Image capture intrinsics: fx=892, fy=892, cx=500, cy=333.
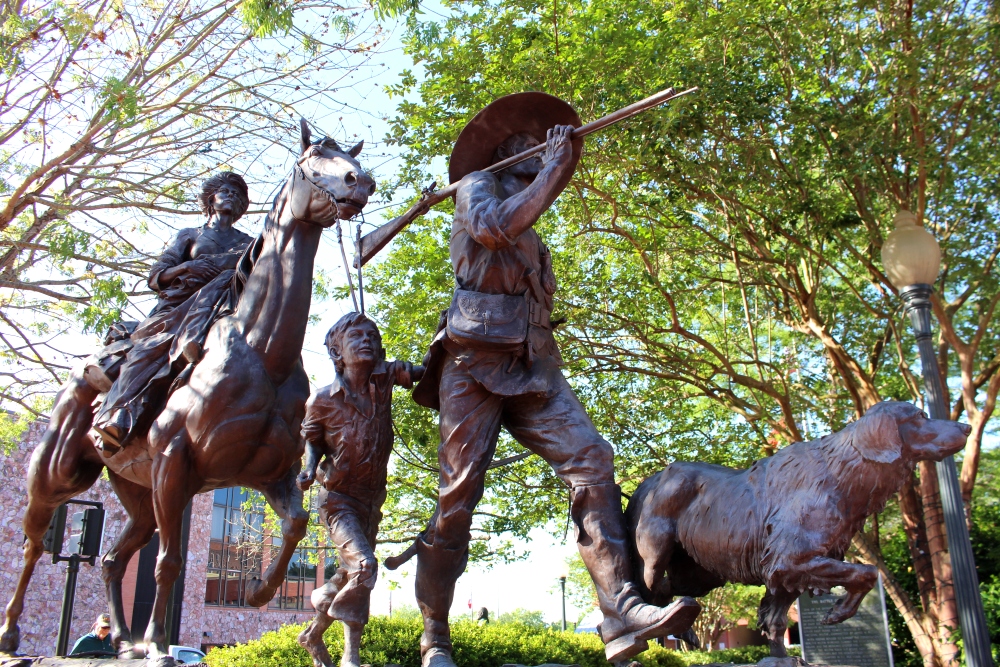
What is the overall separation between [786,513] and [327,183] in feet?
9.21

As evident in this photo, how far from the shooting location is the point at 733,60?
1115cm

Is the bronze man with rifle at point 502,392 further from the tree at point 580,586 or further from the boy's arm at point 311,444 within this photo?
the tree at point 580,586

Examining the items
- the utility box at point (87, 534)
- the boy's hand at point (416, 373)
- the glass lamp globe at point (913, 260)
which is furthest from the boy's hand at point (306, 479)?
the glass lamp globe at point (913, 260)

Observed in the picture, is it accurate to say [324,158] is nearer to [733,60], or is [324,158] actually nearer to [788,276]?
[733,60]

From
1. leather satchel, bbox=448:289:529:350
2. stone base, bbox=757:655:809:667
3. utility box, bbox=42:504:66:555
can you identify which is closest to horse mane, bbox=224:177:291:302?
leather satchel, bbox=448:289:529:350

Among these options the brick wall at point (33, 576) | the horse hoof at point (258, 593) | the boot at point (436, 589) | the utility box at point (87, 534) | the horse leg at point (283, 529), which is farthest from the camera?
the brick wall at point (33, 576)

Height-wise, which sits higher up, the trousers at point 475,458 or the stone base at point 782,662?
the trousers at point 475,458

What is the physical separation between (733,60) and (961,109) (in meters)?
2.78

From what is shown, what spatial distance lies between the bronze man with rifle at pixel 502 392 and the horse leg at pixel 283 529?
977mm

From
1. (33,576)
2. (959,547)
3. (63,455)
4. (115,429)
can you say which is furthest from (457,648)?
(33,576)

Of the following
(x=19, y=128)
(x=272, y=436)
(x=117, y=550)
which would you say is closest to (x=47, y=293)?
(x=19, y=128)

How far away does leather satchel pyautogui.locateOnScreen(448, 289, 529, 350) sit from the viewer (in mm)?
4344

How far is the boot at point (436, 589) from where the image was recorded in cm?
434

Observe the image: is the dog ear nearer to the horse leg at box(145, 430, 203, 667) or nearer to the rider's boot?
the horse leg at box(145, 430, 203, 667)
